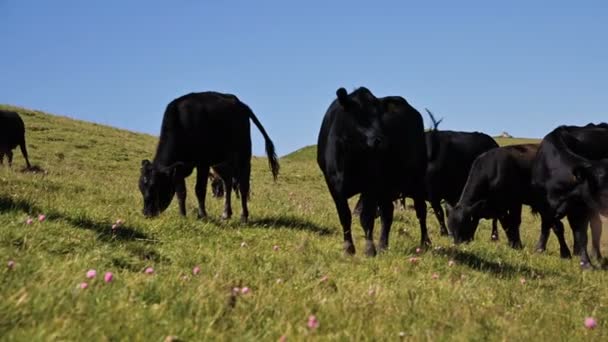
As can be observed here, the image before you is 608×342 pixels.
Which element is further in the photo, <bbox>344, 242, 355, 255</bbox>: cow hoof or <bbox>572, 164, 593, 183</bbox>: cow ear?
<bbox>572, 164, 593, 183</bbox>: cow ear

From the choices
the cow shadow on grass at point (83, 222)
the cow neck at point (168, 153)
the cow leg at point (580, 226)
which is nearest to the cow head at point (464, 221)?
the cow leg at point (580, 226)

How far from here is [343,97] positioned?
26.1 feet

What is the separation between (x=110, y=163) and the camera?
27984mm

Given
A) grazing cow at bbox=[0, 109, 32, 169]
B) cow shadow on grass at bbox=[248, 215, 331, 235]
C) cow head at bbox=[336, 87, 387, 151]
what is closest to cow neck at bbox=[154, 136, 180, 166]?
cow shadow on grass at bbox=[248, 215, 331, 235]

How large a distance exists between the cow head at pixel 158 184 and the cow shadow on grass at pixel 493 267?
4706mm

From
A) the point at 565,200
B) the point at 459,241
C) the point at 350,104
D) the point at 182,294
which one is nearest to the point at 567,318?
the point at 182,294

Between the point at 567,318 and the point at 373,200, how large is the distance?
3268 mm

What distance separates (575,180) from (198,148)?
6.41 meters

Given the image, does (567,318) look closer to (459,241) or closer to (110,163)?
(459,241)

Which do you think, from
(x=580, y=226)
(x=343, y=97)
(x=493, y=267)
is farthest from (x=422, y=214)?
(x=343, y=97)

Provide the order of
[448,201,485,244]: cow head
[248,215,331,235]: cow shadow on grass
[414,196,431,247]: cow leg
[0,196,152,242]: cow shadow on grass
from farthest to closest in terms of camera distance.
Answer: [448,201,485,244]: cow head < [414,196,431,247]: cow leg < [248,215,331,235]: cow shadow on grass < [0,196,152,242]: cow shadow on grass

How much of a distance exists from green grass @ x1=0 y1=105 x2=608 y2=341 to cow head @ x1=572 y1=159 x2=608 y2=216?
1032mm

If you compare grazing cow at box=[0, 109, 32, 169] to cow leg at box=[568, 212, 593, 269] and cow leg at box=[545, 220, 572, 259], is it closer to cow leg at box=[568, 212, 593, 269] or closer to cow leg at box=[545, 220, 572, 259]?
cow leg at box=[545, 220, 572, 259]

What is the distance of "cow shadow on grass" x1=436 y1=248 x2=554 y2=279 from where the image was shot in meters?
7.50
